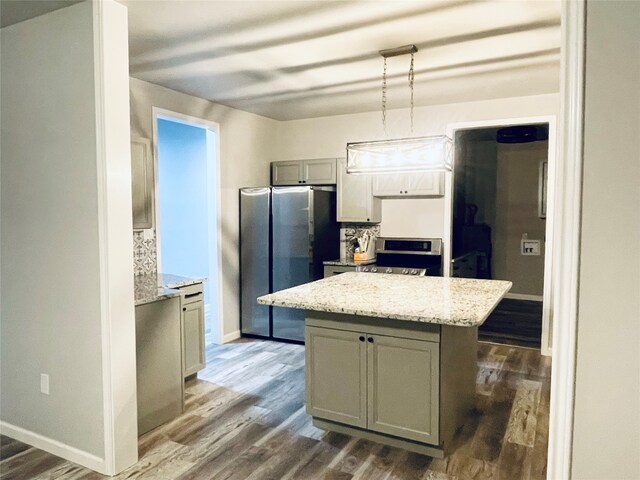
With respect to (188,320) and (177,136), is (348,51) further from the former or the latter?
(177,136)

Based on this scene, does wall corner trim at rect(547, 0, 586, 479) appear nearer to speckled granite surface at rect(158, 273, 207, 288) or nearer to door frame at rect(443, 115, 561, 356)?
speckled granite surface at rect(158, 273, 207, 288)

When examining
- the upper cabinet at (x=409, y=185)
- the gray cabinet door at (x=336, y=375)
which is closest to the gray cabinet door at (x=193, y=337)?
the gray cabinet door at (x=336, y=375)

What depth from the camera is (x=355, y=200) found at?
16.6ft

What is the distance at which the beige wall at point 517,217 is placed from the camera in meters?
6.66

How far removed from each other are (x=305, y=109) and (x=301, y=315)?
7.35 ft

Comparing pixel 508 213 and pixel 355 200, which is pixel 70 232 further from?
pixel 508 213

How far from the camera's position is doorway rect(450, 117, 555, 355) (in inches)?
239

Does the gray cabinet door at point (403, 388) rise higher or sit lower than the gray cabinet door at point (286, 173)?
lower

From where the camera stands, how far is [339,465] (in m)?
2.54

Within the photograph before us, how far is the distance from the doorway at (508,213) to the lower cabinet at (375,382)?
10.8ft

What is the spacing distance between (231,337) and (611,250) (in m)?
4.25

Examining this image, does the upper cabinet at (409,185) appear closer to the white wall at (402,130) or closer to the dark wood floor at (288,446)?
the white wall at (402,130)

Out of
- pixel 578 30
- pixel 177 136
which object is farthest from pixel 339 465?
pixel 177 136

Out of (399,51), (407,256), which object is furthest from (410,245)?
(399,51)
